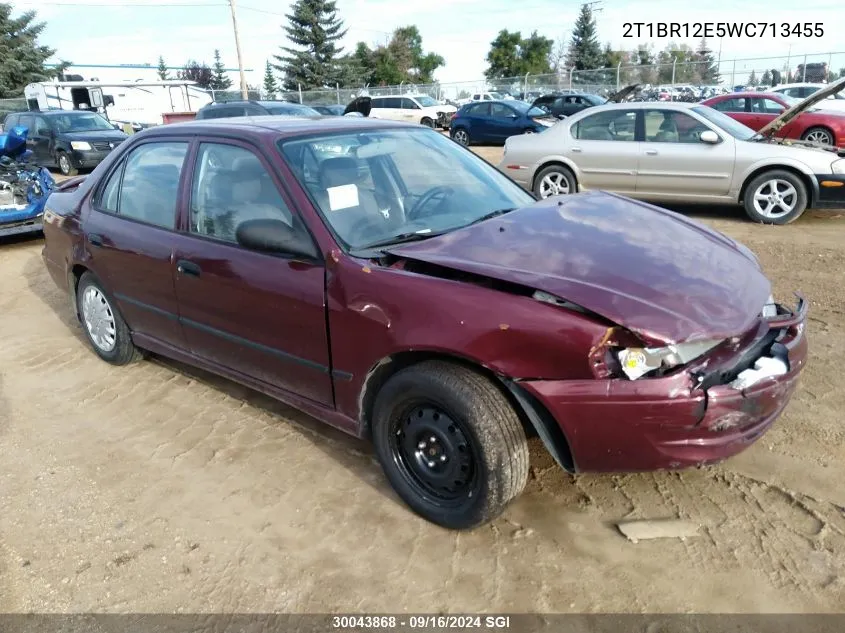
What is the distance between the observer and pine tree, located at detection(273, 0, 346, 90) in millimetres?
51250

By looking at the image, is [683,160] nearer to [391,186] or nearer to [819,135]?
[819,135]

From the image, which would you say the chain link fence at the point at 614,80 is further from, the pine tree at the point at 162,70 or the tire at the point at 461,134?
the pine tree at the point at 162,70

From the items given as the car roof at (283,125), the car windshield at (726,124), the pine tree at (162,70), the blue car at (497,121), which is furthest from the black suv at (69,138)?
the pine tree at (162,70)

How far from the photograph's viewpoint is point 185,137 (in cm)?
377

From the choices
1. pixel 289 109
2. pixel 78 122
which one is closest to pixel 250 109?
pixel 289 109

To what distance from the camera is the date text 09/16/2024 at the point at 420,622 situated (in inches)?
92.5

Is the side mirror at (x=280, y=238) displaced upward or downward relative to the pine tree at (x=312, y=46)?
downward

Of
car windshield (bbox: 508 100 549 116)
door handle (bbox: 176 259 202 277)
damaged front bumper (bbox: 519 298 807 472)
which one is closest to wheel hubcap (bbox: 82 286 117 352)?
door handle (bbox: 176 259 202 277)

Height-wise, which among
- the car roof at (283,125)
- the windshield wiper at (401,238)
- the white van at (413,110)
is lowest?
the windshield wiper at (401,238)

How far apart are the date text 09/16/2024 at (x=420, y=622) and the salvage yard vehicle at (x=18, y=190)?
8.02m

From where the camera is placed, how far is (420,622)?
7.79 ft

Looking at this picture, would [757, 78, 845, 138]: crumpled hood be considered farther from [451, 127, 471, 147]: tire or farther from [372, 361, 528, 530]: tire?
[451, 127, 471, 147]: tire

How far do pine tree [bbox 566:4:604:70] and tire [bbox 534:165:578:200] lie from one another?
173 feet

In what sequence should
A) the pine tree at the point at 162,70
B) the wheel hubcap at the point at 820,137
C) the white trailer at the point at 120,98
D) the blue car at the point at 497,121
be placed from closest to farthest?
the wheel hubcap at the point at 820,137, the blue car at the point at 497,121, the white trailer at the point at 120,98, the pine tree at the point at 162,70
